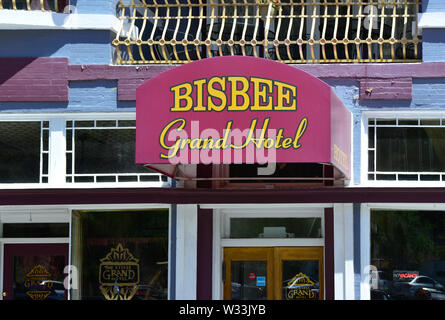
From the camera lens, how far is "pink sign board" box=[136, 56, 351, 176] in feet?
37.9

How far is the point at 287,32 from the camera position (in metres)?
14.9

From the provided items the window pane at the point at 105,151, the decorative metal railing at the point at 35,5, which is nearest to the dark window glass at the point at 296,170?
the window pane at the point at 105,151

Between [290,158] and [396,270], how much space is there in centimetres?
316

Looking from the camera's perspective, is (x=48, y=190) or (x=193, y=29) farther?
(x=193, y=29)

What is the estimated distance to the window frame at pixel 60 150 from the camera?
554 inches

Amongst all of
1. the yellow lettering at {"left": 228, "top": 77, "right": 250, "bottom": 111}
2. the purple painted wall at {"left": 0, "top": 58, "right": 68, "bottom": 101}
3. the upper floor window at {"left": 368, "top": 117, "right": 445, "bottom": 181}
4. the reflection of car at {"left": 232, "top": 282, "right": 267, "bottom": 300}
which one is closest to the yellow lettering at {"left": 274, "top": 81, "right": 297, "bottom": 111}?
the yellow lettering at {"left": 228, "top": 77, "right": 250, "bottom": 111}

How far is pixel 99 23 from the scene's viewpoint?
46.5 ft

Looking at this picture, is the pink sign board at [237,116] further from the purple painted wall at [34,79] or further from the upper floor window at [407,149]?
the purple painted wall at [34,79]

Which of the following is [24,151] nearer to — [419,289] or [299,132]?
[299,132]

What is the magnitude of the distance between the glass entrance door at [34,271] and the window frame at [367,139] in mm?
4593

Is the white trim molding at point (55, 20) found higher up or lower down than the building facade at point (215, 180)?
higher up

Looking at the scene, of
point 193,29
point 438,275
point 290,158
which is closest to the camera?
point 290,158
